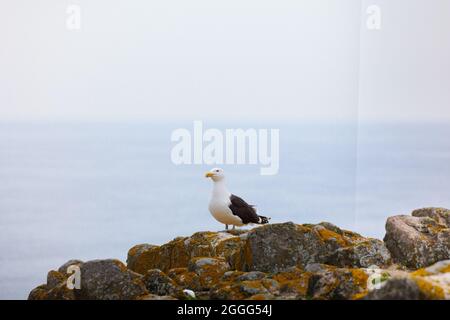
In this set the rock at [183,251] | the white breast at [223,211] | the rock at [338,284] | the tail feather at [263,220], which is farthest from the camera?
the tail feather at [263,220]

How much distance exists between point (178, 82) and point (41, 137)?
1.27 m

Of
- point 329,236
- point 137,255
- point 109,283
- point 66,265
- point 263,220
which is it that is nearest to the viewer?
point 109,283

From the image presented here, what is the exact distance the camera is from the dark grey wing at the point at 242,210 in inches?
305

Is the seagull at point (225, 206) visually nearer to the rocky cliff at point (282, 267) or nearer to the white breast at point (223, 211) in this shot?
the white breast at point (223, 211)

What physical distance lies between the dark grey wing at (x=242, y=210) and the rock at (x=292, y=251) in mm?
1070

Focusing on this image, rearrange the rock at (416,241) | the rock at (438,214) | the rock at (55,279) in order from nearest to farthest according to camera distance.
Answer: the rock at (416,241), the rock at (55,279), the rock at (438,214)

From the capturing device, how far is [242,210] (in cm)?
780

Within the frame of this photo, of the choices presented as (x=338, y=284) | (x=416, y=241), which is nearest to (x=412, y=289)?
(x=338, y=284)

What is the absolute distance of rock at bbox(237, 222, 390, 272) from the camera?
6609 millimetres

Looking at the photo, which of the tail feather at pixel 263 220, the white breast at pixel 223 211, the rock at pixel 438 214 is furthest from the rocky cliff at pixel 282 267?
the tail feather at pixel 263 220

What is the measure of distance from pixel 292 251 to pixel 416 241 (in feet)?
3.08

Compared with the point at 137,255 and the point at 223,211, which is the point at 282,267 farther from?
the point at 137,255

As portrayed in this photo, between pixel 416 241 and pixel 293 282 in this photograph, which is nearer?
pixel 293 282
